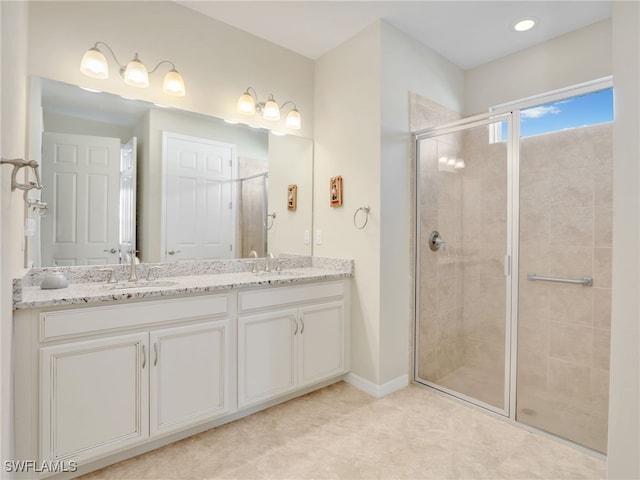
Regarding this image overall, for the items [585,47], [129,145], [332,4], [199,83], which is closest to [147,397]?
A: [129,145]

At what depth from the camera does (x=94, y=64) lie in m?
1.94

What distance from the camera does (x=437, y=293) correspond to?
111 inches

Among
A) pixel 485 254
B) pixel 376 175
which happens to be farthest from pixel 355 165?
pixel 485 254

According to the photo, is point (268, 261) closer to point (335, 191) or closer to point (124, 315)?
point (335, 191)

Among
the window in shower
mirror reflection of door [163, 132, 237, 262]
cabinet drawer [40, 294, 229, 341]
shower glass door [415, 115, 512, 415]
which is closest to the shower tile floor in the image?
shower glass door [415, 115, 512, 415]

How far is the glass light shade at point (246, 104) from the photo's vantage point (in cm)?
259

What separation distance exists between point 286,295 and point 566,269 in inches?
82.2

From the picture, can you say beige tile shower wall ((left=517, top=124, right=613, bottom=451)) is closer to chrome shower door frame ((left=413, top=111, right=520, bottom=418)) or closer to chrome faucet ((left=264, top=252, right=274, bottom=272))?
chrome shower door frame ((left=413, top=111, right=520, bottom=418))

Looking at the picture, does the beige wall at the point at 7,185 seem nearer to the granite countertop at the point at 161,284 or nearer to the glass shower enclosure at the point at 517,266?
the granite countertop at the point at 161,284

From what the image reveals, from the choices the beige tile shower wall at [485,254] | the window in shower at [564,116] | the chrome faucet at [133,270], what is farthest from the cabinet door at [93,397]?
the window in shower at [564,116]

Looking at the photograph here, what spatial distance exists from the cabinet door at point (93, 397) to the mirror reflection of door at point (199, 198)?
841mm

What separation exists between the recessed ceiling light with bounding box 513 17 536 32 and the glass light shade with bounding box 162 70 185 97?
2.45 metres

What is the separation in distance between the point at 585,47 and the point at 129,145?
334 cm

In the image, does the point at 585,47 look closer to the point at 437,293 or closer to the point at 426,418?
the point at 437,293
